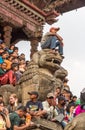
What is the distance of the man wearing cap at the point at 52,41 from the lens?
12.7 meters

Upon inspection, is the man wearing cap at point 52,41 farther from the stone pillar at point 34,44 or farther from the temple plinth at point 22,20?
the stone pillar at point 34,44

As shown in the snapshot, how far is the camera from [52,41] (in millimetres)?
12797

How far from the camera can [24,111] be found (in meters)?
9.74

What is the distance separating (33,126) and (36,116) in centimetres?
38

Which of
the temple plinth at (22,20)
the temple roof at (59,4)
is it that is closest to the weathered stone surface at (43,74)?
the temple plinth at (22,20)

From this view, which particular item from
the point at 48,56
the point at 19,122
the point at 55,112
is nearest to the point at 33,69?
the point at 48,56

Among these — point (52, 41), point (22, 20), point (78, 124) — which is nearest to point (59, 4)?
point (22, 20)

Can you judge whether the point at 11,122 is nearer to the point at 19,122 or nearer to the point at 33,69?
the point at 19,122

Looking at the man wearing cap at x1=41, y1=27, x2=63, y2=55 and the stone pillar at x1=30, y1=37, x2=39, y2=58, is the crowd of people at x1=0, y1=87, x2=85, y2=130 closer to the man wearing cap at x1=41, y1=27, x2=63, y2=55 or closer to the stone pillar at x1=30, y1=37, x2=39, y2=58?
the man wearing cap at x1=41, y1=27, x2=63, y2=55

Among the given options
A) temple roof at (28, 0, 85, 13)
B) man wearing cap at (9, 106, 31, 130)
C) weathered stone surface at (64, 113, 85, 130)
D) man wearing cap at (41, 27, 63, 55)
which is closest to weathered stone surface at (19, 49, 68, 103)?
man wearing cap at (41, 27, 63, 55)

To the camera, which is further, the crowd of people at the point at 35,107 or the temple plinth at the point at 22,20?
the temple plinth at the point at 22,20

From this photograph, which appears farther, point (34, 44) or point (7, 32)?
point (34, 44)

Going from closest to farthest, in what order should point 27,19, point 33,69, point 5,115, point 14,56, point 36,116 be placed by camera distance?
point 5,115 → point 36,116 → point 33,69 → point 14,56 → point 27,19

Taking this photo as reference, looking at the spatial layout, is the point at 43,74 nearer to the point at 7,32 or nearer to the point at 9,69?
the point at 9,69
